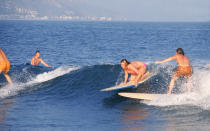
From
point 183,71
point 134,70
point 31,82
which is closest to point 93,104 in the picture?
point 134,70

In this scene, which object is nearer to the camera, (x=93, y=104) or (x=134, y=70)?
(x=93, y=104)

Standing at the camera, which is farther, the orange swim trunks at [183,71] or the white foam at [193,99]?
the orange swim trunks at [183,71]

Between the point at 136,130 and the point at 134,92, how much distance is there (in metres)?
3.64

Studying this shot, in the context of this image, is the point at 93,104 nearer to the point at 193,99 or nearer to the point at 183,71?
the point at 183,71

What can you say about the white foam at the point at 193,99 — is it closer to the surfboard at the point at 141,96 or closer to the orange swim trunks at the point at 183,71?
the surfboard at the point at 141,96

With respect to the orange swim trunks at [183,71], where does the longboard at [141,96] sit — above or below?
below

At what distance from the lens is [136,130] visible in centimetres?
774

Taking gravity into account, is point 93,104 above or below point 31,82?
below

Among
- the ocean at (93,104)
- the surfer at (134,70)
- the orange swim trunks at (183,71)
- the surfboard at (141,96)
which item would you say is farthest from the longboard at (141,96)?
the orange swim trunks at (183,71)

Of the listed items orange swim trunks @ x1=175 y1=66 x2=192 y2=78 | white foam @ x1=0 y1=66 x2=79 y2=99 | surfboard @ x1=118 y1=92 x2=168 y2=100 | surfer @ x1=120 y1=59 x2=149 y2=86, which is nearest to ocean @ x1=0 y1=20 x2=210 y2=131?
white foam @ x1=0 y1=66 x2=79 y2=99

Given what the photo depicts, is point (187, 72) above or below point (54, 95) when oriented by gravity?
above

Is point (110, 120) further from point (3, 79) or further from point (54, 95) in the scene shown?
point (3, 79)

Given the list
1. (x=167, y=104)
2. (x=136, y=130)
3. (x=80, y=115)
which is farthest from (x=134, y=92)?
(x=136, y=130)

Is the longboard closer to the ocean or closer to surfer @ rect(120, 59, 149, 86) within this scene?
the ocean
